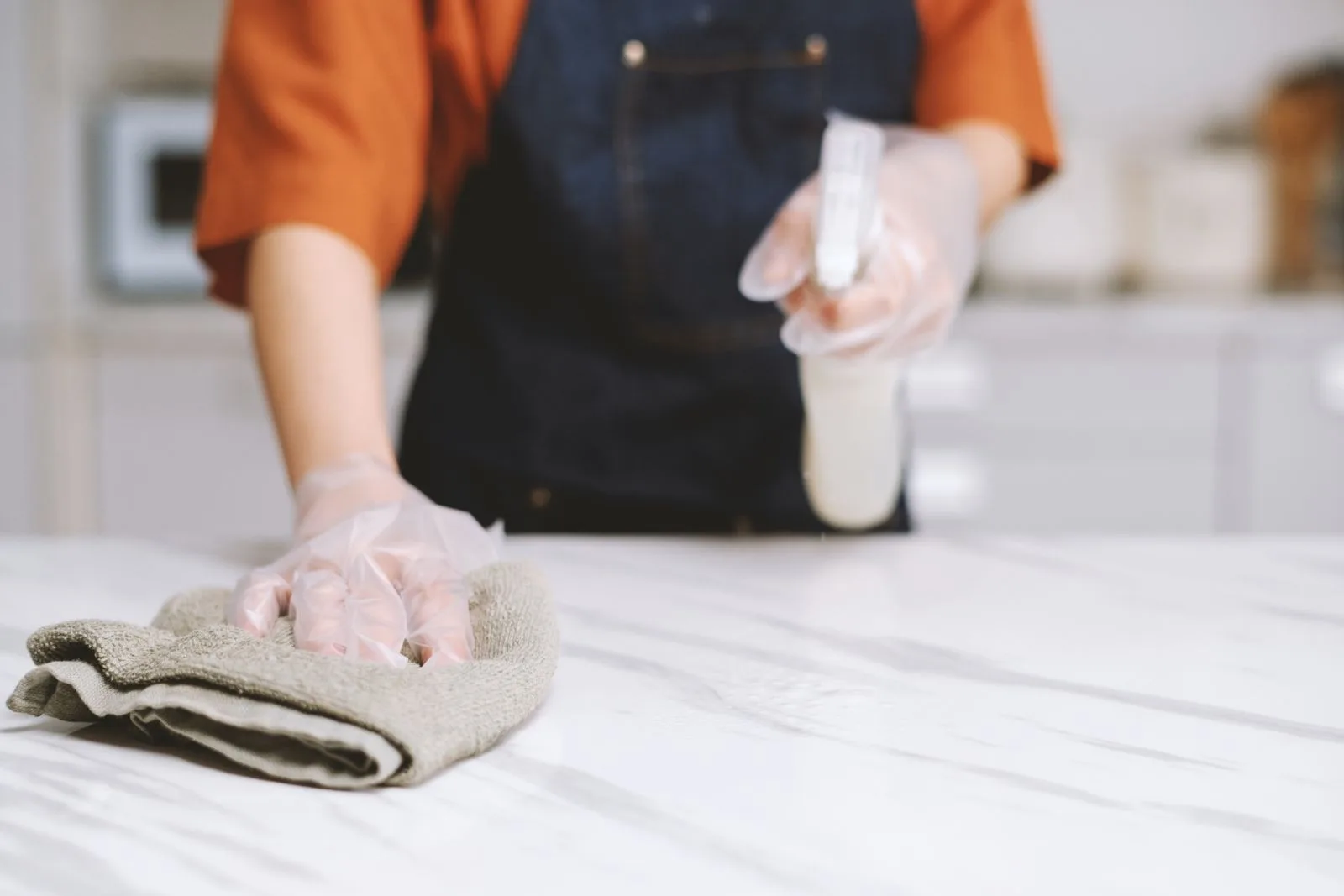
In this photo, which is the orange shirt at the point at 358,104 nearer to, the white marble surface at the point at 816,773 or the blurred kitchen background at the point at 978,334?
the white marble surface at the point at 816,773

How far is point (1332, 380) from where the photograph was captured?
5.77 feet

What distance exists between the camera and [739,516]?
0.86 meters

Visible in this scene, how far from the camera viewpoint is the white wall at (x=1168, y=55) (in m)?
2.13

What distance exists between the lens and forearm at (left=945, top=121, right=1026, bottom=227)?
2.72ft

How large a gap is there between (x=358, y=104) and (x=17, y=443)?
4.61 ft

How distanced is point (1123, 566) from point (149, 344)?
59.4 inches

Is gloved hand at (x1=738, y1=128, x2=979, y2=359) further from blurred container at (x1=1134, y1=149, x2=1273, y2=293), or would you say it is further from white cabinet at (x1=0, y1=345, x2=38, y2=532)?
white cabinet at (x1=0, y1=345, x2=38, y2=532)

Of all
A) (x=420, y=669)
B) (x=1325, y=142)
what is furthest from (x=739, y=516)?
(x=1325, y=142)

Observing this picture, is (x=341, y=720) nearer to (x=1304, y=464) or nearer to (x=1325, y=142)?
(x=1304, y=464)

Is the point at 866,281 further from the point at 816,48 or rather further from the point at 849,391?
the point at 816,48

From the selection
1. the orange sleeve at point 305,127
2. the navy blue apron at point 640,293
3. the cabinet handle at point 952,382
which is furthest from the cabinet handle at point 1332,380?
the orange sleeve at point 305,127

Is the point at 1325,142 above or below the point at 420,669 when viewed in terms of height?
above

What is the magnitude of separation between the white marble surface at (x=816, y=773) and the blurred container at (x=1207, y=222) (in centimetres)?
145

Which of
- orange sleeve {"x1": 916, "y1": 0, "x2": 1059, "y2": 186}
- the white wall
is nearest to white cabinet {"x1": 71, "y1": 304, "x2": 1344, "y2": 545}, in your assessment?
the white wall
